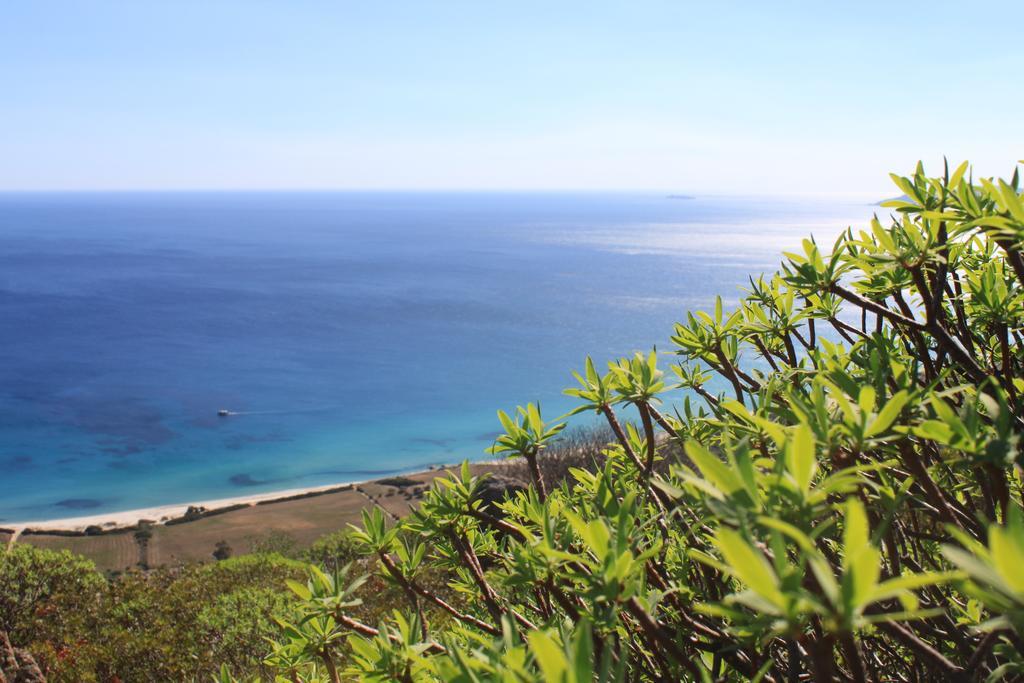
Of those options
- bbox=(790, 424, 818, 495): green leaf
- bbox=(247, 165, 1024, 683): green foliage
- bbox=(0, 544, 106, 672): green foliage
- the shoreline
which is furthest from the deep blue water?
bbox=(790, 424, 818, 495): green leaf

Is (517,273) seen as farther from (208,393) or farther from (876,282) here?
(876,282)

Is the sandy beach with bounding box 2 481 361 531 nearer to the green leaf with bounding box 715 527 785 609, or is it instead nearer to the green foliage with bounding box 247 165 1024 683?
the green foliage with bounding box 247 165 1024 683

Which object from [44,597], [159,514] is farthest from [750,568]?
[159,514]

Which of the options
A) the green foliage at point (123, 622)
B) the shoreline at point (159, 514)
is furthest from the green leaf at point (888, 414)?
the shoreline at point (159, 514)

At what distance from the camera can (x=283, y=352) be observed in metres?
64.9

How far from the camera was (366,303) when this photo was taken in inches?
3428

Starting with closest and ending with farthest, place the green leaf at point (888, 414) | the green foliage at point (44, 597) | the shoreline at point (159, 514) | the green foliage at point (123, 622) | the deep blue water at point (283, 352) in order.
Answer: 1. the green leaf at point (888, 414)
2. the green foliage at point (123, 622)
3. the green foliage at point (44, 597)
4. the shoreline at point (159, 514)
5. the deep blue water at point (283, 352)

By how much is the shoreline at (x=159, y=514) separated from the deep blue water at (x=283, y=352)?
1.00m

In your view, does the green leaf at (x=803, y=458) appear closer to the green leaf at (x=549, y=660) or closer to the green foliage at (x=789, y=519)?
the green foliage at (x=789, y=519)

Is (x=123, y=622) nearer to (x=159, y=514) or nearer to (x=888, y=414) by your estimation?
(x=888, y=414)

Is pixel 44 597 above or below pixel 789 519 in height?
below

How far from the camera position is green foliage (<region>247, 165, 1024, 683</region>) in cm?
93

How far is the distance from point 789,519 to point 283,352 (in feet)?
222

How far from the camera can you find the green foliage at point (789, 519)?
3.04 feet
